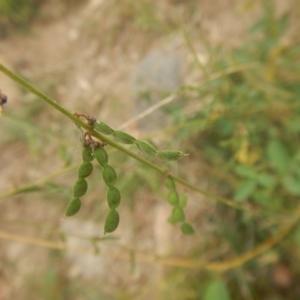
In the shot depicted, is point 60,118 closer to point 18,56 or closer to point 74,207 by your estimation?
point 18,56

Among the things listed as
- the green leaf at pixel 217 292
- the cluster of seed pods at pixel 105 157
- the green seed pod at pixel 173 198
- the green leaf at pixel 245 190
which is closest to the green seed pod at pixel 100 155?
the cluster of seed pods at pixel 105 157

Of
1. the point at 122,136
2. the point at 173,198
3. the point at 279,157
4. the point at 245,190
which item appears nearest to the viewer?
the point at 122,136

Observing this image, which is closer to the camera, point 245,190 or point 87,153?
point 87,153

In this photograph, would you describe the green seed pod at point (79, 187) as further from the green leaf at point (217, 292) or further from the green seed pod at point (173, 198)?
the green leaf at point (217, 292)

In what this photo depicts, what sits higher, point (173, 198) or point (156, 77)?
point (156, 77)

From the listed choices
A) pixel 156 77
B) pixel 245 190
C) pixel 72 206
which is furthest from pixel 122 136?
pixel 156 77

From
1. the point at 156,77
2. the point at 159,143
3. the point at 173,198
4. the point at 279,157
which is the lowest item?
the point at 173,198

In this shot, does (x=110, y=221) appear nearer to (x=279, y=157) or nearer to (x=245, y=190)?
(x=245, y=190)
